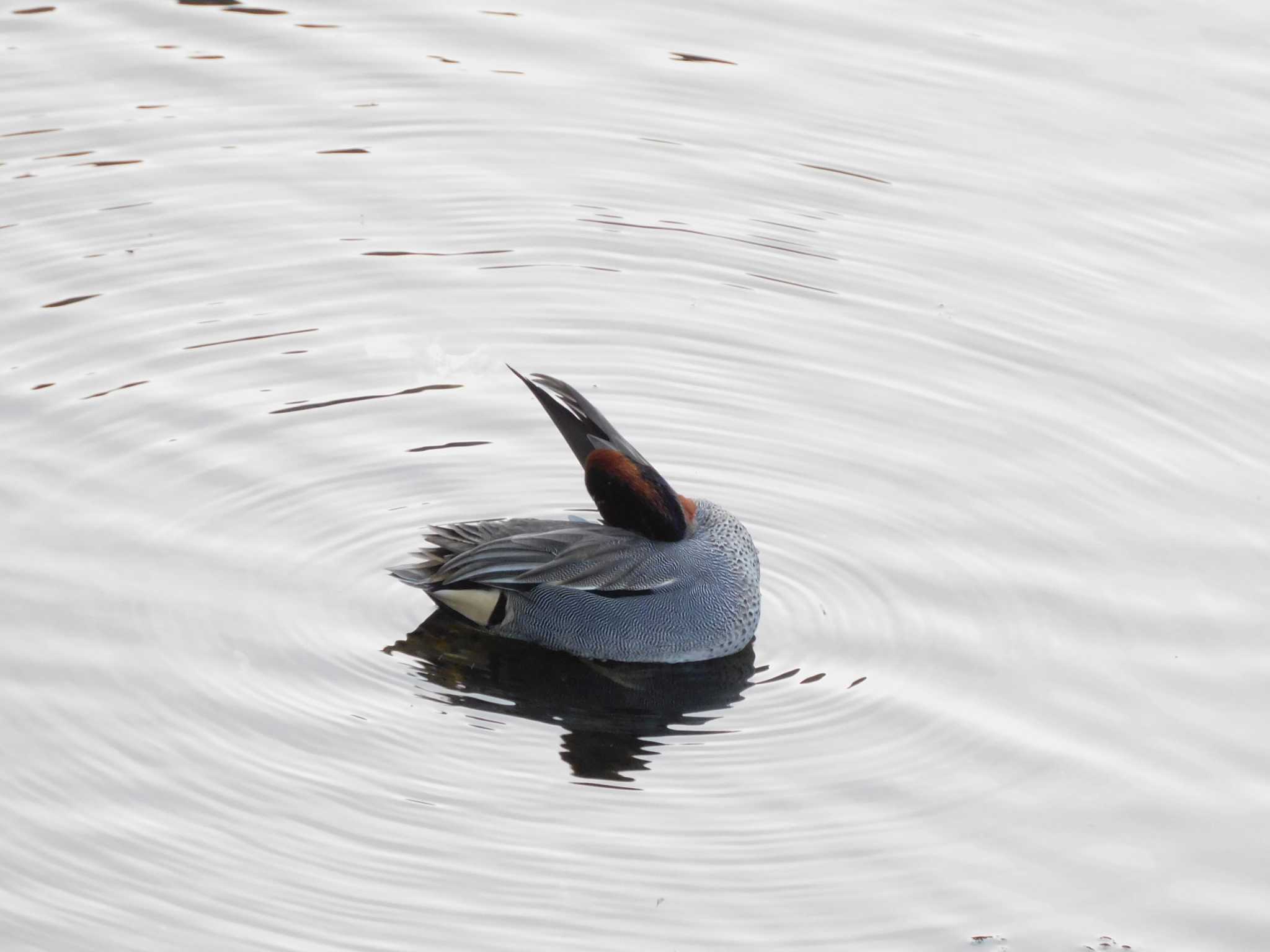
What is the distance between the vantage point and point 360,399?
1175 centimetres

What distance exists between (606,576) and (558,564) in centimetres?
26

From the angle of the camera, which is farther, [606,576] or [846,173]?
[846,173]

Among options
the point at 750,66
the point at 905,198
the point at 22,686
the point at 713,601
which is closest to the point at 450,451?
the point at 713,601

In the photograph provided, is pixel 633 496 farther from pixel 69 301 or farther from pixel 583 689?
pixel 69 301

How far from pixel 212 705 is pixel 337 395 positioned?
315 cm

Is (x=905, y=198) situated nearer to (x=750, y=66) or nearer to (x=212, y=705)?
(x=750, y=66)

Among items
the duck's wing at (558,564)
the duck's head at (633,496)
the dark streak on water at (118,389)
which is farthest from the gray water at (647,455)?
the duck's head at (633,496)

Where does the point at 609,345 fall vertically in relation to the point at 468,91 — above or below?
below

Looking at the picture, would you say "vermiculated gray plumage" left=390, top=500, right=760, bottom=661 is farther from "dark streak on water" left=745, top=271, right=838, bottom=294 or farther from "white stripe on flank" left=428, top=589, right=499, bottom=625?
"dark streak on water" left=745, top=271, right=838, bottom=294

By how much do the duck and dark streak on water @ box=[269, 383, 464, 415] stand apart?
1862mm

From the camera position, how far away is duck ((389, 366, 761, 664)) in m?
9.89

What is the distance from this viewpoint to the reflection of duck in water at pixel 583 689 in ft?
29.9

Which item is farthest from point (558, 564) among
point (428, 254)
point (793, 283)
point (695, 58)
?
point (695, 58)

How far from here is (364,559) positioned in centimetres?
1033
